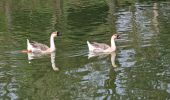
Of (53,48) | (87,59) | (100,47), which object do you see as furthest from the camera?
(53,48)

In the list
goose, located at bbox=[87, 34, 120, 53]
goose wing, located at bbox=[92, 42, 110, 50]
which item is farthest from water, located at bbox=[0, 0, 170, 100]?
goose wing, located at bbox=[92, 42, 110, 50]

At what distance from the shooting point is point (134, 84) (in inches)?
892

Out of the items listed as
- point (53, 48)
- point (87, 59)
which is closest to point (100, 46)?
point (87, 59)

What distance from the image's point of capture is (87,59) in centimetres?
2817

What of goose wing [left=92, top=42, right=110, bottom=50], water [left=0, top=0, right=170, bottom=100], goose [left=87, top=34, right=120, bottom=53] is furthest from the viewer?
goose wing [left=92, top=42, right=110, bottom=50]

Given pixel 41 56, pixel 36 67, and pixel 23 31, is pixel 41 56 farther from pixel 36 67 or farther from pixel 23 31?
pixel 23 31

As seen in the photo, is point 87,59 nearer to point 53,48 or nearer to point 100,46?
point 100,46

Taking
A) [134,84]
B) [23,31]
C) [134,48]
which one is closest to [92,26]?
[23,31]

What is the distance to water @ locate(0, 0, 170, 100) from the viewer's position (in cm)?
2200

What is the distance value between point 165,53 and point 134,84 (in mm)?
5962

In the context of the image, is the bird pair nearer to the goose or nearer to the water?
the goose

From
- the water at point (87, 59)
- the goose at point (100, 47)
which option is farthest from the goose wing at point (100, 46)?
the water at point (87, 59)

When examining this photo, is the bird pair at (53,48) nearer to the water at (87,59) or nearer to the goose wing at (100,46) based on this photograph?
the goose wing at (100,46)

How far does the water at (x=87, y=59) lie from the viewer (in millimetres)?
21997
